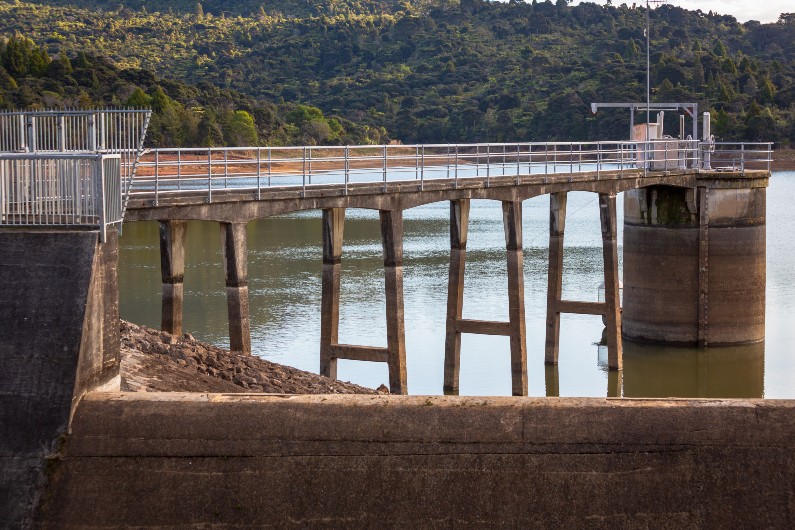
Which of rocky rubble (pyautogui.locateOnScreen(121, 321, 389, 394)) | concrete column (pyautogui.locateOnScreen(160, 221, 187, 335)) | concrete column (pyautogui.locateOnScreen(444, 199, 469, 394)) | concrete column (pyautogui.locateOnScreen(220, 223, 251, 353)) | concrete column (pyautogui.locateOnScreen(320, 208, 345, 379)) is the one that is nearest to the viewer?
rocky rubble (pyautogui.locateOnScreen(121, 321, 389, 394))

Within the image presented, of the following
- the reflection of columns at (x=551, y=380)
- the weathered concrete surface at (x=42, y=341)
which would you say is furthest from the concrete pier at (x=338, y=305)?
the weathered concrete surface at (x=42, y=341)

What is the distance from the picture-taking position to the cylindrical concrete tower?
1184 inches

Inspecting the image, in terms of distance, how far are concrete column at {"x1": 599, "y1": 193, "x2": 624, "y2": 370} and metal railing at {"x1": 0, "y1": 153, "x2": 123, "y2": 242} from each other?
722 inches

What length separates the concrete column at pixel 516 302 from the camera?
923 inches

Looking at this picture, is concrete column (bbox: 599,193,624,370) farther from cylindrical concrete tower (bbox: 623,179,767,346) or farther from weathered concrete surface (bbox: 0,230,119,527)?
weathered concrete surface (bbox: 0,230,119,527)

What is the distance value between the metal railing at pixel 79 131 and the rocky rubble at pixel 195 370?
6.94ft

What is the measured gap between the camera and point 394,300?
67.8 feet

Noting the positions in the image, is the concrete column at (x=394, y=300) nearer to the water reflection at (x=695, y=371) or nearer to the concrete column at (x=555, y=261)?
the concrete column at (x=555, y=261)

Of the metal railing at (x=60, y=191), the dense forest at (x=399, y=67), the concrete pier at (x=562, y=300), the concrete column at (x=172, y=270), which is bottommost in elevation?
the concrete pier at (x=562, y=300)

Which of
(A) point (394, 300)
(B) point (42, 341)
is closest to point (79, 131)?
(B) point (42, 341)

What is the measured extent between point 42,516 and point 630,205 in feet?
78.4

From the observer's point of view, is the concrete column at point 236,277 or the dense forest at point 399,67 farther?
the dense forest at point 399,67

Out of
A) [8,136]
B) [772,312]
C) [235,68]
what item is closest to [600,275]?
[772,312]

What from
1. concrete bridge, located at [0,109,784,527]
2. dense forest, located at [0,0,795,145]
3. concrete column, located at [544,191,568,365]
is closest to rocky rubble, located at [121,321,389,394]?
concrete bridge, located at [0,109,784,527]
